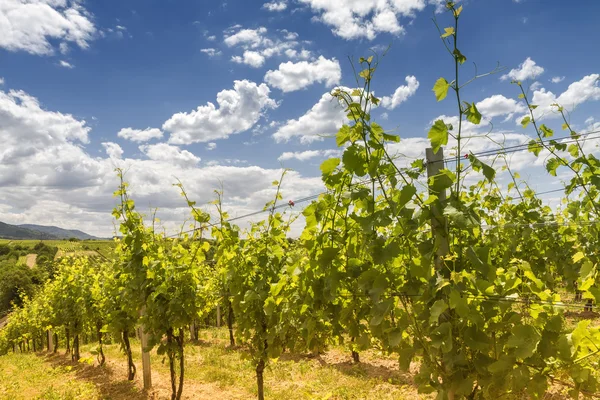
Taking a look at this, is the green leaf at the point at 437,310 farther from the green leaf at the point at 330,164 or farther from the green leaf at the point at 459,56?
the green leaf at the point at 459,56

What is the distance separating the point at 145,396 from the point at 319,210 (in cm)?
774

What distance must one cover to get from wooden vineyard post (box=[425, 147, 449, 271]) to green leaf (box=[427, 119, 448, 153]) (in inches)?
8.8

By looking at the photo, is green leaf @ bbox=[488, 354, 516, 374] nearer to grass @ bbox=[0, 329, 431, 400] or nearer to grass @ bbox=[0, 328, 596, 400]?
grass @ bbox=[0, 328, 596, 400]

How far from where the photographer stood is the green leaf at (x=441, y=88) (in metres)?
2.14

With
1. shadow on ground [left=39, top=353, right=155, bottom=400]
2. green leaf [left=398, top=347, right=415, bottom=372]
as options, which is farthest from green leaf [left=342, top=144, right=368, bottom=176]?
shadow on ground [left=39, top=353, right=155, bottom=400]

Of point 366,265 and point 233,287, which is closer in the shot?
point 366,265

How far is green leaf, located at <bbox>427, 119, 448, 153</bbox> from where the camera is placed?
85.4 inches

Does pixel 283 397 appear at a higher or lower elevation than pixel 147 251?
lower

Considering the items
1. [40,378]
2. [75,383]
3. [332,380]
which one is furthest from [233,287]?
[40,378]

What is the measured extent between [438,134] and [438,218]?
1.63ft

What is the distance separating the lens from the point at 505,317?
2.24 meters

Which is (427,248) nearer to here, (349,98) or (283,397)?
(349,98)

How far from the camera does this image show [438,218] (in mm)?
2271

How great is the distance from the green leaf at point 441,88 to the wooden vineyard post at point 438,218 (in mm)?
472
